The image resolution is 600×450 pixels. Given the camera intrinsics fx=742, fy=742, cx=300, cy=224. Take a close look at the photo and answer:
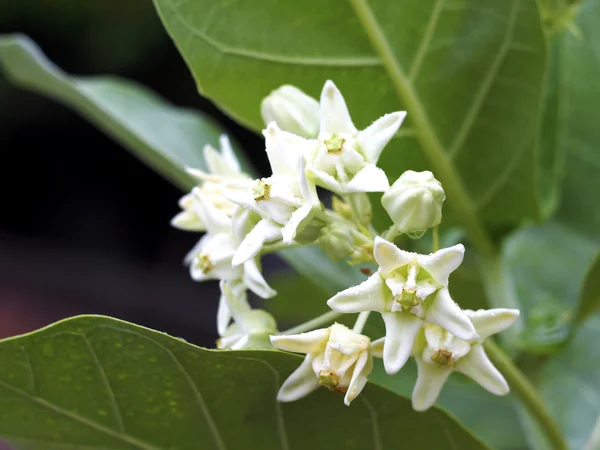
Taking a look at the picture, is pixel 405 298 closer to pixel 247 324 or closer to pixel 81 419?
pixel 247 324

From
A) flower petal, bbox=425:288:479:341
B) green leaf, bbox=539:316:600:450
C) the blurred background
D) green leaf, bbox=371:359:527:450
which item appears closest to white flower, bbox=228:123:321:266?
flower petal, bbox=425:288:479:341

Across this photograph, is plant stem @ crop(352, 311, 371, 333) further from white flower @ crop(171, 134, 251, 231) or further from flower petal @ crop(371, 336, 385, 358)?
white flower @ crop(171, 134, 251, 231)

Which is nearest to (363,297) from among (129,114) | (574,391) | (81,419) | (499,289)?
(81,419)

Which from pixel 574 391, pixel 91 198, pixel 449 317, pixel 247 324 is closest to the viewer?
pixel 449 317

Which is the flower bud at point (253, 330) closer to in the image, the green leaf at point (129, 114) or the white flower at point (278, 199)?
the white flower at point (278, 199)

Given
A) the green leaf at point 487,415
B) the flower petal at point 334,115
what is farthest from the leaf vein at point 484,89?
the green leaf at point 487,415

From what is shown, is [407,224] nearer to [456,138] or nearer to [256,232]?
[256,232]

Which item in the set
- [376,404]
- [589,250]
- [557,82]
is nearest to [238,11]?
[376,404]
